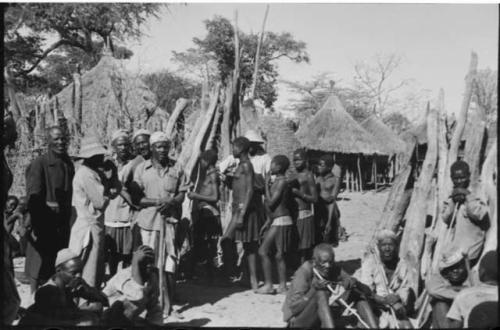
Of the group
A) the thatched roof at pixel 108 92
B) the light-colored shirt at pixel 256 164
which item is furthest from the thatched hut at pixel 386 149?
the light-colored shirt at pixel 256 164

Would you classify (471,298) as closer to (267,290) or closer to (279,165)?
(267,290)

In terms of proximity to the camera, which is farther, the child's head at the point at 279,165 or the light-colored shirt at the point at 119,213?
the child's head at the point at 279,165

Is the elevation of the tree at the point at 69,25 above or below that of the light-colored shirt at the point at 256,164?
above

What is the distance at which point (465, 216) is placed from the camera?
4.80 m

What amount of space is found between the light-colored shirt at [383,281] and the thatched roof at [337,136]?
54.0ft

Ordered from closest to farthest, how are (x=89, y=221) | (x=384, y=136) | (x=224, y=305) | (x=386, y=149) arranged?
(x=89, y=221) → (x=224, y=305) → (x=386, y=149) → (x=384, y=136)

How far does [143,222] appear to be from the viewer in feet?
16.7

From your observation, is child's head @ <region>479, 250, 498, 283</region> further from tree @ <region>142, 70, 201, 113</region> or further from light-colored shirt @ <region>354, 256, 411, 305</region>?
tree @ <region>142, 70, 201, 113</region>

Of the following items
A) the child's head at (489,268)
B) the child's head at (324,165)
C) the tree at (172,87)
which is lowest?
the child's head at (489,268)

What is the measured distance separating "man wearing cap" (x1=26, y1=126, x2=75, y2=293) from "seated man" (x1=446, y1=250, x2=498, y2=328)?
3734 mm

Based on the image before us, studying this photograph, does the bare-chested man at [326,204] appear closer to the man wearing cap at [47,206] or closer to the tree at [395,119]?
the man wearing cap at [47,206]

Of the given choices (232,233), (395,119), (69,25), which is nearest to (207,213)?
(232,233)

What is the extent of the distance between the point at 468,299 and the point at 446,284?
0.40 metres

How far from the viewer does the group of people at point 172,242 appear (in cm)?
429
